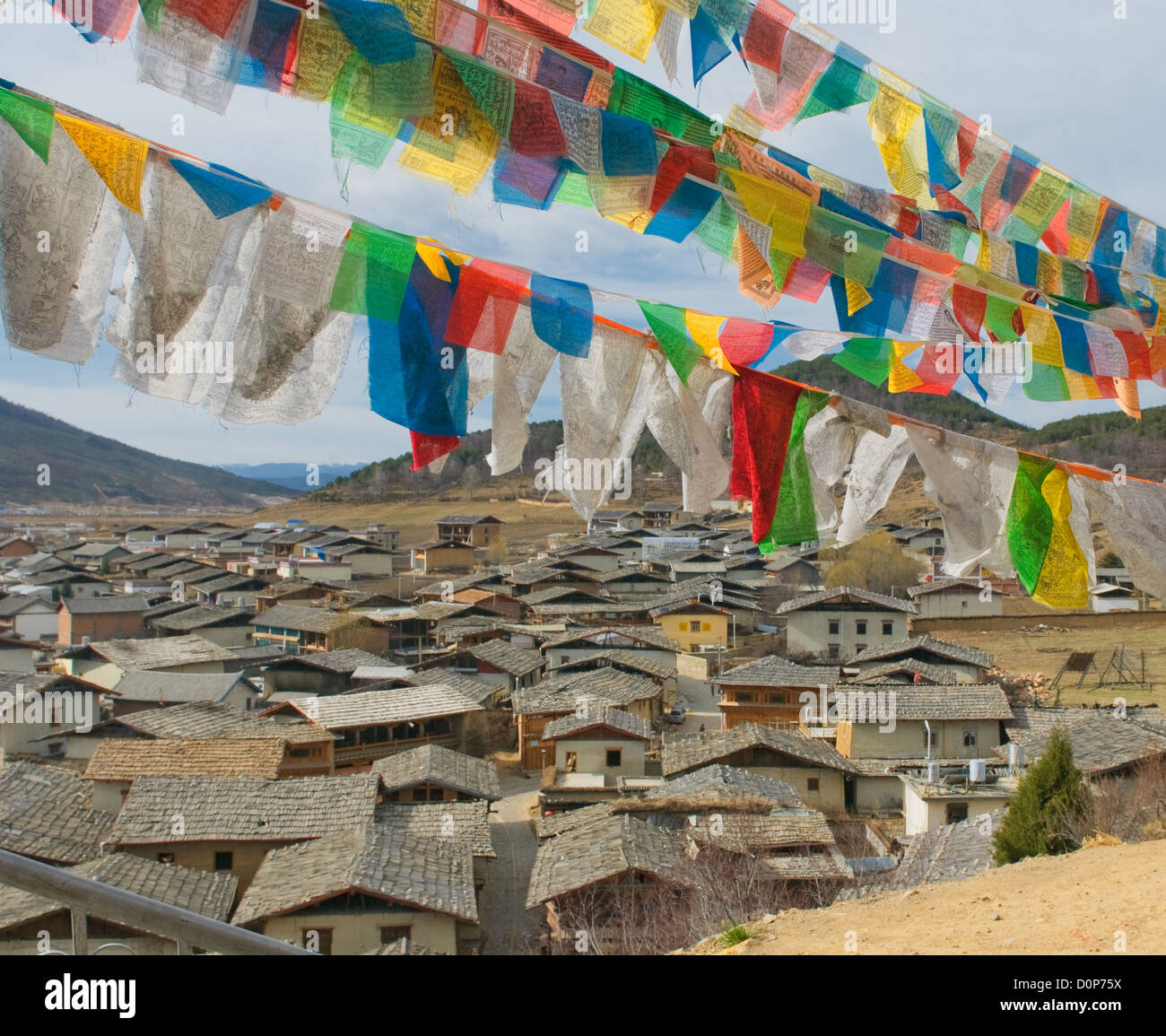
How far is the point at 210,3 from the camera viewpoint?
352 cm

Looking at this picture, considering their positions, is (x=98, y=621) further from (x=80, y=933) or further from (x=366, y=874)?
(x=80, y=933)

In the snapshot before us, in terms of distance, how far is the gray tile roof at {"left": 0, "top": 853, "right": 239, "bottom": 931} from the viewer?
1073 cm

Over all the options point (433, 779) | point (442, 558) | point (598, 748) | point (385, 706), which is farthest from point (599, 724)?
point (442, 558)

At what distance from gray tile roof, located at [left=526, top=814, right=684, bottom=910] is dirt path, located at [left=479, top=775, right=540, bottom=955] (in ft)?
1.85

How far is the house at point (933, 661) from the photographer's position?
25.0 m

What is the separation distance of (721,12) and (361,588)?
42903 millimetres

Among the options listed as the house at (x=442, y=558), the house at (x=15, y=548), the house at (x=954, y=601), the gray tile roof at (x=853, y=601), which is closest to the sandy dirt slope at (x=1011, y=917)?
the gray tile roof at (x=853, y=601)

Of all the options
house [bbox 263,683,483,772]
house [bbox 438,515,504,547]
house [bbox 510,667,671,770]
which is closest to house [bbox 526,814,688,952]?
house [bbox 510,667,671,770]

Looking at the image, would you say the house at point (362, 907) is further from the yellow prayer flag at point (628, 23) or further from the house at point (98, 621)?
the house at point (98, 621)

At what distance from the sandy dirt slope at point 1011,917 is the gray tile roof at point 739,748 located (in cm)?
925

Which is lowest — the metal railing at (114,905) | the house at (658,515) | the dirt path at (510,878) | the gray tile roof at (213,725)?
the dirt path at (510,878)

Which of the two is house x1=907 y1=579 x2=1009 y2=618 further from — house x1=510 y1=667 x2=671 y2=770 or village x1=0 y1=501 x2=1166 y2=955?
house x1=510 y1=667 x2=671 y2=770
